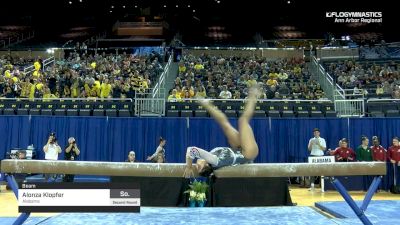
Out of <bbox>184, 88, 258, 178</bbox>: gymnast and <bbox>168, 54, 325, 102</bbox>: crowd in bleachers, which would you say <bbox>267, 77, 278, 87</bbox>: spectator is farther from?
<bbox>184, 88, 258, 178</bbox>: gymnast

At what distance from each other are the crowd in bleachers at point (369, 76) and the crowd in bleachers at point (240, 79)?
149 cm

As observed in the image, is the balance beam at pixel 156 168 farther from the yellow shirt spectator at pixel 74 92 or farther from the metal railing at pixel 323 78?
the metal railing at pixel 323 78

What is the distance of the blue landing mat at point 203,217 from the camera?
595 cm

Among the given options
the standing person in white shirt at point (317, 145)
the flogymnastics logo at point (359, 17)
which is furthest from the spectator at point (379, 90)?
the flogymnastics logo at point (359, 17)

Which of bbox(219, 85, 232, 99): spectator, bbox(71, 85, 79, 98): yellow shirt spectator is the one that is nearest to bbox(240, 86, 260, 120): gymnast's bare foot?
bbox(219, 85, 232, 99): spectator

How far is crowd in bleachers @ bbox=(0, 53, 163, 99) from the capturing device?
47.3 feet

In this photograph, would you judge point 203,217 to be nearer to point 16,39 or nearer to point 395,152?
point 395,152

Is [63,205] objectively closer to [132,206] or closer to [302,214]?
[132,206]

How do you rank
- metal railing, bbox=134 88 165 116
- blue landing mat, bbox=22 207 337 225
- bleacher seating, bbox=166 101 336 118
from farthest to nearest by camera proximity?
metal railing, bbox=134 88 165 116 < bleacher seating, bbox=166 101 336 118 < blue landing mat, bbox=22 207 337 225

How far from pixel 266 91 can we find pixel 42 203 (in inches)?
433

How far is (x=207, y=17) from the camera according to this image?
37.0 m

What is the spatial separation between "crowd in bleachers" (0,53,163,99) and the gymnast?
926 centimetres

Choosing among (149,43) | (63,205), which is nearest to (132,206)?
(63,205)

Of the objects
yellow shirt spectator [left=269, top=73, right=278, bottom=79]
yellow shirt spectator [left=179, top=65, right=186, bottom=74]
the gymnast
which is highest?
yellow shirt spectator [left=179, top=65, right=186, bottom=74]
